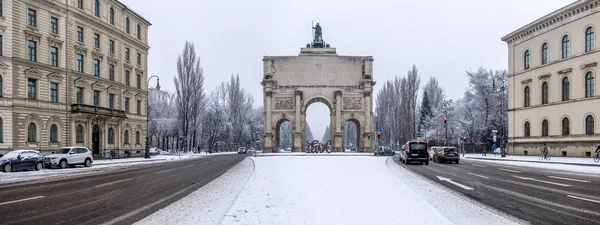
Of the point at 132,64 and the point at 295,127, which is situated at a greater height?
the point at 132,64

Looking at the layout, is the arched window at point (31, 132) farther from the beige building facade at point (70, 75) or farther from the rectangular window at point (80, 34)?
the rectangular window at point (80, 34)

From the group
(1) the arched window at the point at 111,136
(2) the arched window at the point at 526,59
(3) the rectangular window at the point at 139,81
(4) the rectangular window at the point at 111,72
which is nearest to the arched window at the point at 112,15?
(4) the rectangular window at the point at 111,72

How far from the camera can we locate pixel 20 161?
2736 cm

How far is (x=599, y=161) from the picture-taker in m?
34.8

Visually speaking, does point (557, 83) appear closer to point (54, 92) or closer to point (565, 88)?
point (565, 88)

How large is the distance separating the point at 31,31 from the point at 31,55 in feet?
6.22

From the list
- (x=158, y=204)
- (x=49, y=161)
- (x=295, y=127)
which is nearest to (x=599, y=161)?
(x=158, y=204)

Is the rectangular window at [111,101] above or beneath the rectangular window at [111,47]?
beneath

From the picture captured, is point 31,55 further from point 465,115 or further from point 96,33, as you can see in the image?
point 465,115

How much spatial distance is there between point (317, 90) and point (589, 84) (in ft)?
143

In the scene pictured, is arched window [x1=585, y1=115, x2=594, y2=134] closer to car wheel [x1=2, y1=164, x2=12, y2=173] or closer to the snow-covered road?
the snow-covered road

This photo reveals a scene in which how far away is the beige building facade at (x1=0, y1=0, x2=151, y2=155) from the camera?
115 ft

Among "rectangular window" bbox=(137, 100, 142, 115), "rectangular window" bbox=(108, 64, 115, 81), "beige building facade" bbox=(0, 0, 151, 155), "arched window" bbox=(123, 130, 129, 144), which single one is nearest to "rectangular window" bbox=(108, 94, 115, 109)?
"beige building facade" bbox=(0, 0, 151, 155)

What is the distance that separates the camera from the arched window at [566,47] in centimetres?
4581
